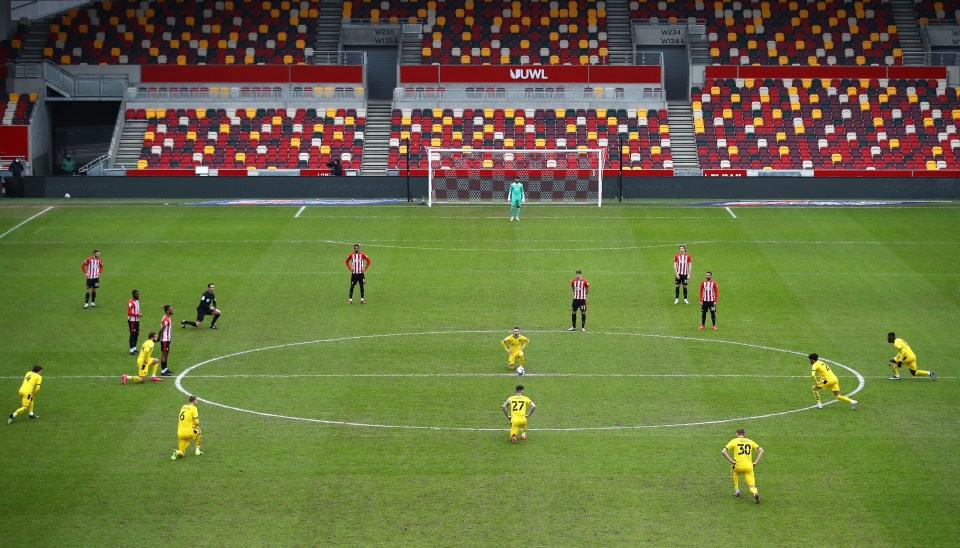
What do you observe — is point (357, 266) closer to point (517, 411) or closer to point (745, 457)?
point (517, 411)

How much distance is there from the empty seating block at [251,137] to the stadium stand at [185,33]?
180 inches

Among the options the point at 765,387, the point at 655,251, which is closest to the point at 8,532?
the point at 765,387

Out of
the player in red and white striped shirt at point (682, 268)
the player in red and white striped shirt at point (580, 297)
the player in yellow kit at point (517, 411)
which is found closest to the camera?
the player in yellow kit at point (517, 411)

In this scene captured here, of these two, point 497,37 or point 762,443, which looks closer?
point 762,443

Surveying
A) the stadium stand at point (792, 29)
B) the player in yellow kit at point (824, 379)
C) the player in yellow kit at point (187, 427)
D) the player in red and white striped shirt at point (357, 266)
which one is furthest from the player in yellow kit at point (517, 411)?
the stadium stand at point (792, 29)

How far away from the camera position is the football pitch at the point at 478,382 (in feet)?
71.1

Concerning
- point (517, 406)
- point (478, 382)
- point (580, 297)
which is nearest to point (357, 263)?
point (580, 297)

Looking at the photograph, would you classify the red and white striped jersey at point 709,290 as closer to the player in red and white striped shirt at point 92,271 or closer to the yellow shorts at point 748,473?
the yellow shorts at point 748,473

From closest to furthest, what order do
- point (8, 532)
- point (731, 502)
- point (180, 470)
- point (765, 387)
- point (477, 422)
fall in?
1. point (8, 532)
2. point (731, 502)
3. point (180, 470)
4. point (477, 422)
5. point (765, 387)

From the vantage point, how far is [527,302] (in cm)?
3978

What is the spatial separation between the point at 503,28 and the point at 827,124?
18606 mm

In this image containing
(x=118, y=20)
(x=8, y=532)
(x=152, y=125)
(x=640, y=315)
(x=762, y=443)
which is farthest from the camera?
(x=118, y=20)

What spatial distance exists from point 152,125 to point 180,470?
4244 cm

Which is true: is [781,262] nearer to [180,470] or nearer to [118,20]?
[180,470]
